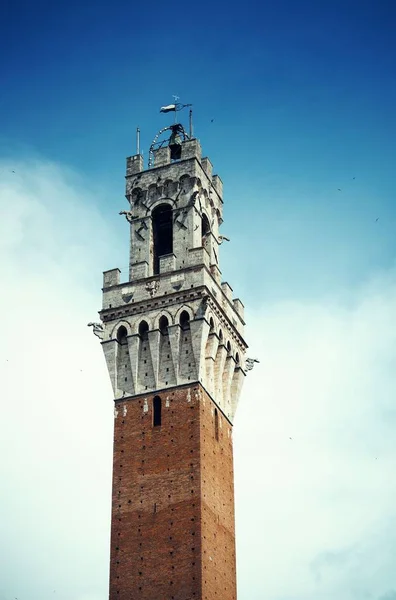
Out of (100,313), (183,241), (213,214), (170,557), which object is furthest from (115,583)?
(213,214)

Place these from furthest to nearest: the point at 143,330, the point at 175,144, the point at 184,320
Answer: the point at 175,144, the point at 143,330, the point at 184,320

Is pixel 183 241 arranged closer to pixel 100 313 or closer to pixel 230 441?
pixel 100 313

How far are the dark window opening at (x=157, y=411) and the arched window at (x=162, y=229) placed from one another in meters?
9.86

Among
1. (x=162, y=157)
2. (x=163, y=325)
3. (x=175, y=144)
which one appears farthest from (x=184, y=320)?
(x=175, y=144)

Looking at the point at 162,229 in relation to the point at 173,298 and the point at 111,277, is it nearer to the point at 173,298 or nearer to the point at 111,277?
the point at 111,277

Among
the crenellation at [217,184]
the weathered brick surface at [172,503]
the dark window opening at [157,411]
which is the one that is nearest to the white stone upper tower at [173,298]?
the dark window opening at [157,411]

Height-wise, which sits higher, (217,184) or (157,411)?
(217,184)

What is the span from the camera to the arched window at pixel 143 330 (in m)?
58.9

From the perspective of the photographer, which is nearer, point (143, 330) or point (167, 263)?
point (143, 330)

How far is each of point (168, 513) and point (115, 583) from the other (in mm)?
4056

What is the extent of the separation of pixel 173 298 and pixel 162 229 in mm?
7256

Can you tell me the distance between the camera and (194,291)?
58.4 m

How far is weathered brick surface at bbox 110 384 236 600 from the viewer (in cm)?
5209

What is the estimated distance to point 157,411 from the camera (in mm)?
56688
